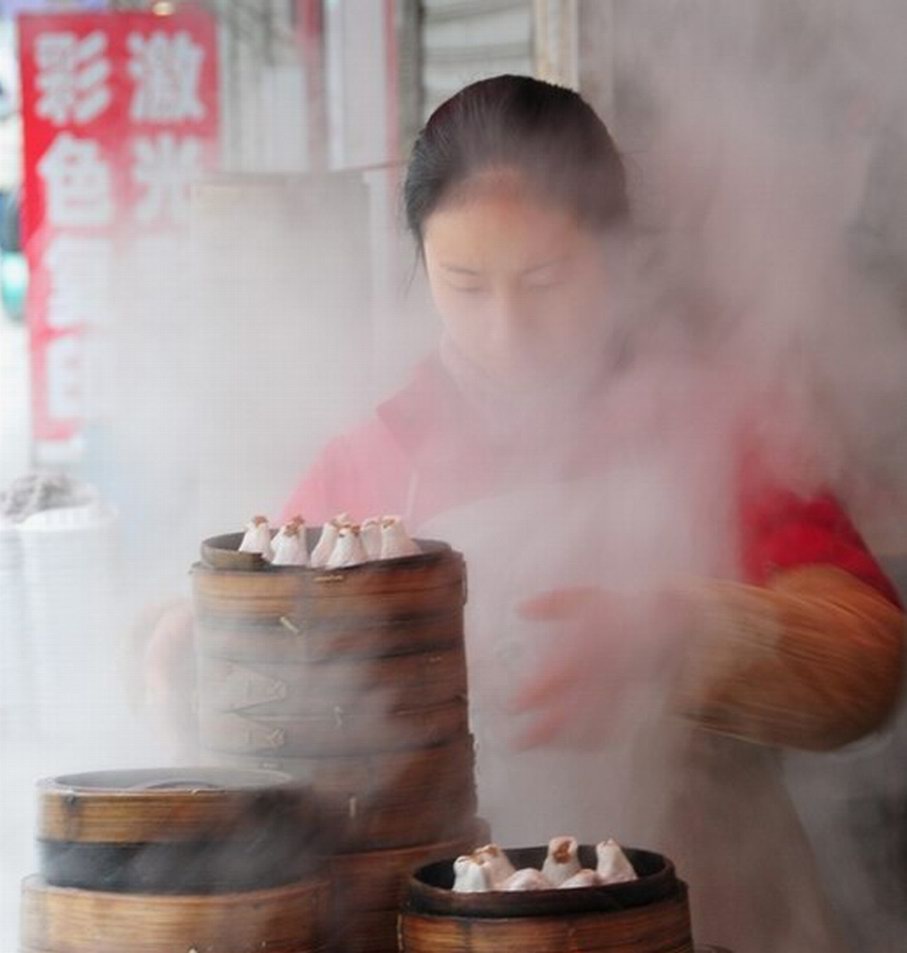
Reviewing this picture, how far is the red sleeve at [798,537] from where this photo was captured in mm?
2133

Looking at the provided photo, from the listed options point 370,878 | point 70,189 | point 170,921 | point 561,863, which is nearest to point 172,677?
point 370,878

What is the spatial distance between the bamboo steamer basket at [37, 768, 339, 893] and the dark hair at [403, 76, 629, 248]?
0.84 m

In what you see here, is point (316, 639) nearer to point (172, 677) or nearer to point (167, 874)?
point (167, 874)

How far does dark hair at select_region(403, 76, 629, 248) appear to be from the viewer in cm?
210

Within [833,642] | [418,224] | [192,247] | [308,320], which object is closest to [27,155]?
[192,247]

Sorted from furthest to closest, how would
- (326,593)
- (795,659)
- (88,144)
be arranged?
(88,144)
(795,659)
(326,593)

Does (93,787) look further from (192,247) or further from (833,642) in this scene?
(192,247)

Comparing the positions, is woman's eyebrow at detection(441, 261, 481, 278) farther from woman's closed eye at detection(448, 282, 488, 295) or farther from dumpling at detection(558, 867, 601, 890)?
dumpling at detection(558, 867, 601, 890)

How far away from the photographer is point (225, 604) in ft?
5.41

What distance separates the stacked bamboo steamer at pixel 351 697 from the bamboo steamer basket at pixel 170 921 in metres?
0.13

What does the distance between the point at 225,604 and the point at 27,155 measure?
17.8 feet

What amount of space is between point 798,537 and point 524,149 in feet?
1.84

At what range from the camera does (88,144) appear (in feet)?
22.4

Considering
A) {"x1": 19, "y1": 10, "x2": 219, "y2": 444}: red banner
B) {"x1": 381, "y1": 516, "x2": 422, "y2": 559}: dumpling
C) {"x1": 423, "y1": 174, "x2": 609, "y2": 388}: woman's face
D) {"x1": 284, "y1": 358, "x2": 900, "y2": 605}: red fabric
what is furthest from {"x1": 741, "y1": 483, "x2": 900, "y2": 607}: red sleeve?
{"x1": 19, "y1": 10, "x2": 219, "y2": 444}: red banner
